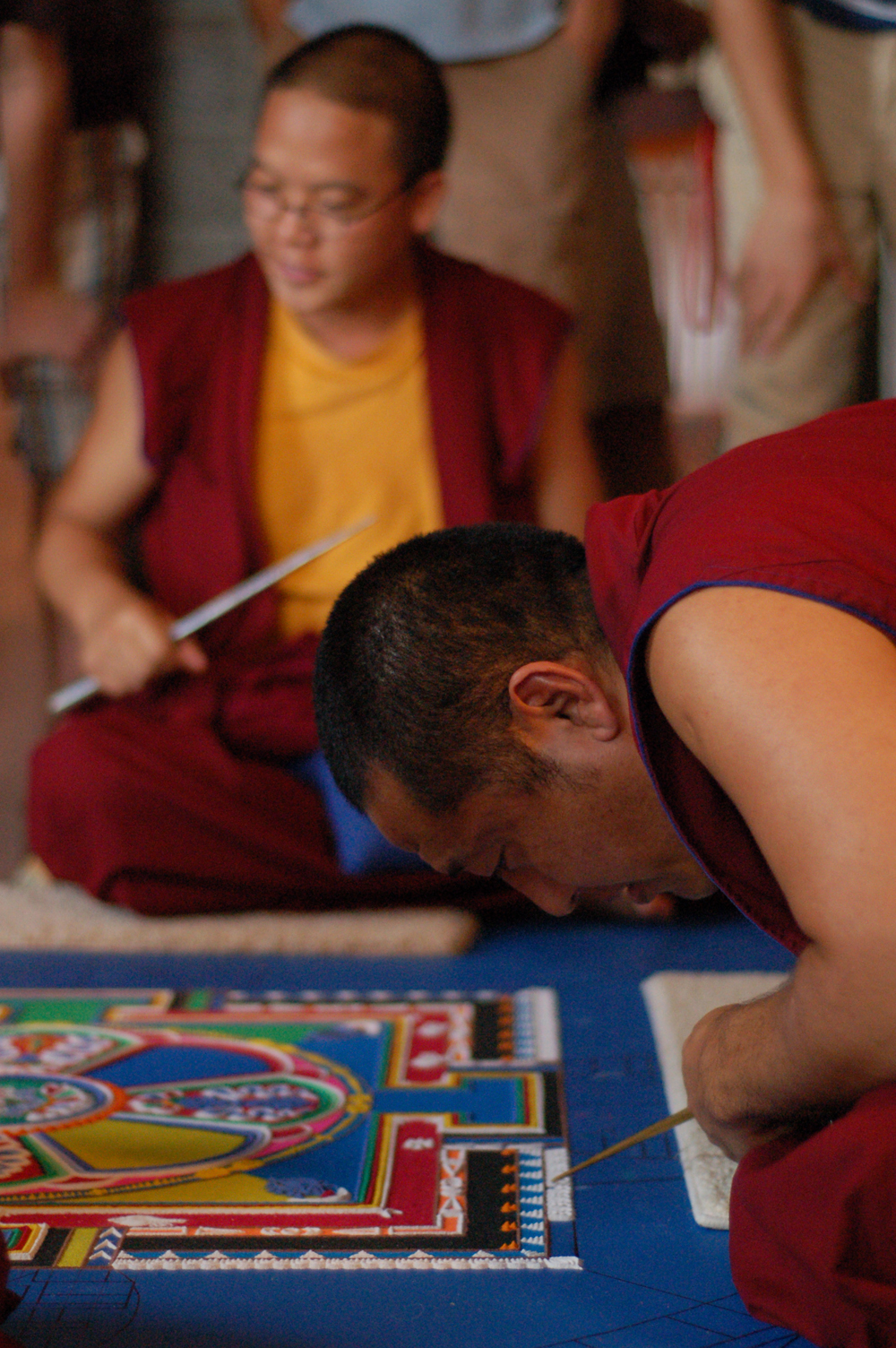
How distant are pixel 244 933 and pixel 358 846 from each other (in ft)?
0.70

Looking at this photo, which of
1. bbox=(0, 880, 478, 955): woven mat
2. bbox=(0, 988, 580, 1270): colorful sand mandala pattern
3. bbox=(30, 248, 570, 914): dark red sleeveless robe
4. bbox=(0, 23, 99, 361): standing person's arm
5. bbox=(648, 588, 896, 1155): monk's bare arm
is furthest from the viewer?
bbox=(0, 23, 99, 361): standing person's arm

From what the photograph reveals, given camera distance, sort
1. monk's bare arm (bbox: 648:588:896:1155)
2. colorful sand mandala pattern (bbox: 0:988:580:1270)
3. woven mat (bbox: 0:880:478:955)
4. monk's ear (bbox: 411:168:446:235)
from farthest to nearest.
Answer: monk's ear (bbox: 411:168:446:235), woven mat (bbox: 0:880:478:955), colorful sand mandala pattern (bbox: 0:988:580:1270), monk's bare arm (bbox: 648:588:896:1155)

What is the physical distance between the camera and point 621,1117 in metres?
1.48

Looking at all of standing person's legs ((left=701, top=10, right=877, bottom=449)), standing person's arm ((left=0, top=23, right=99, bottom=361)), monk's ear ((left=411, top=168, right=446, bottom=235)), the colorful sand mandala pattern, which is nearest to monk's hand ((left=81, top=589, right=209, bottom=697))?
the colorful sand mandala pattern

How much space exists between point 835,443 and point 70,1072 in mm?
1054

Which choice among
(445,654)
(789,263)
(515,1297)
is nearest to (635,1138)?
(515,1297)

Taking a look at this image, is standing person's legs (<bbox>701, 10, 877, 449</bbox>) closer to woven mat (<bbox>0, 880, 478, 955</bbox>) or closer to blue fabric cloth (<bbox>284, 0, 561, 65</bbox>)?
blue fabric cloth (<bbox>284, 0, 561, 65</bbox>)

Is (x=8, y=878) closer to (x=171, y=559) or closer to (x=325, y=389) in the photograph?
(x=171, y=559)

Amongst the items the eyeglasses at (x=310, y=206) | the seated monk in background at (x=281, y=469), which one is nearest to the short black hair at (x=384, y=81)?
the seated monk in background at (x=281, y=469)

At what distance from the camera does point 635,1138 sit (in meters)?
1.32

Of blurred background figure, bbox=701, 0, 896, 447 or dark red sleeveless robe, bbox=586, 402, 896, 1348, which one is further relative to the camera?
blurred background figure, bbox=701, 0, 896, 447

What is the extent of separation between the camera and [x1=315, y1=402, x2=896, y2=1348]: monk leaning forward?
0.92 meters

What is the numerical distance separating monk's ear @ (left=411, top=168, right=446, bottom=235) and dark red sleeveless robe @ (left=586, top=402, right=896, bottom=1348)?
138 cm

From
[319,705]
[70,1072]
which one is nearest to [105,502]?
[70,1072]
